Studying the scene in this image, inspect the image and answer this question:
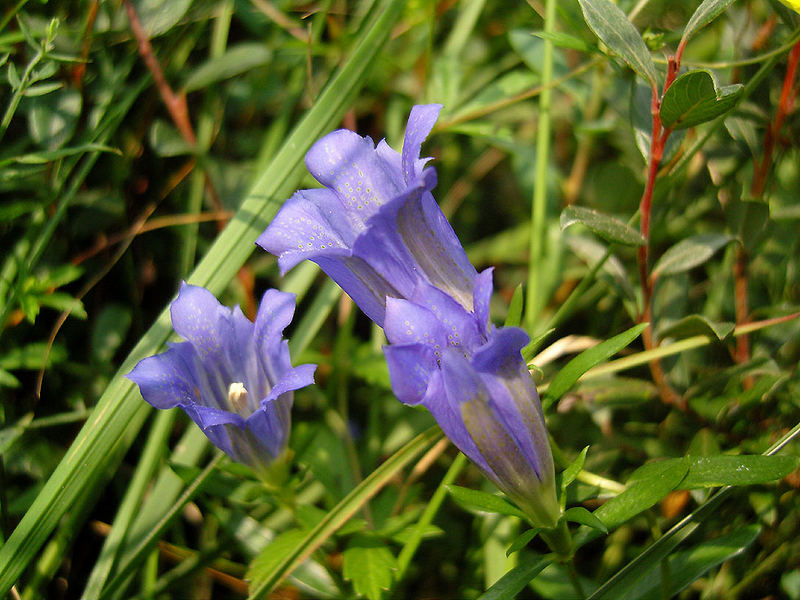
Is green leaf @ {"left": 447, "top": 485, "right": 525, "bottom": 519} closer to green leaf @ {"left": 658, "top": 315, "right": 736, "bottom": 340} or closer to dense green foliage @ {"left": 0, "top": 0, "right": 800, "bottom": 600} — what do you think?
dense green foliage @ {"left": 0, "top": 0, "right": 800, "bottom": 600}

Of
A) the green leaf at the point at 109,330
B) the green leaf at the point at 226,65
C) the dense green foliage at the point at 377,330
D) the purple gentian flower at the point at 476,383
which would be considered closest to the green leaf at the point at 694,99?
the dense green foliage at the point at 377,330

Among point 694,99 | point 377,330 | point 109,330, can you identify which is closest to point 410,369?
point 694,99

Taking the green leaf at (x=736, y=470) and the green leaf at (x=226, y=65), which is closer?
the green leaf at (x=736, y=470)

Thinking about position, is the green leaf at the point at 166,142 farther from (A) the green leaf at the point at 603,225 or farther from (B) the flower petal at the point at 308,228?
(A) the green leaf at the point at 603,225

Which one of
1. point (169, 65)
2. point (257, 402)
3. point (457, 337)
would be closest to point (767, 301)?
point (457, 337)

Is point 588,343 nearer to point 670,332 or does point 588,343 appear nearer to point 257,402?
point 670,332
